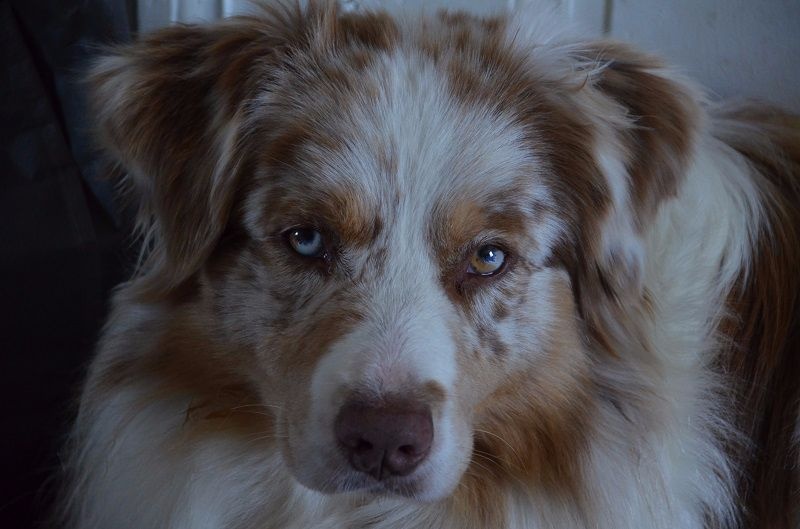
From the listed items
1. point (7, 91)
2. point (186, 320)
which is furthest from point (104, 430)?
point (7, 91)

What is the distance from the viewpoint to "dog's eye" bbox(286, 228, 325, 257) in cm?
190

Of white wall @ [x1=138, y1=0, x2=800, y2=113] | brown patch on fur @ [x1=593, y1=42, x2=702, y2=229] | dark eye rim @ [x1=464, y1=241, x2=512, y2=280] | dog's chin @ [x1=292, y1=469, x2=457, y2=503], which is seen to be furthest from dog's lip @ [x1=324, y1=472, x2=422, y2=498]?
white wall @ [x1=138, y1=0, x2=800, y2=113]

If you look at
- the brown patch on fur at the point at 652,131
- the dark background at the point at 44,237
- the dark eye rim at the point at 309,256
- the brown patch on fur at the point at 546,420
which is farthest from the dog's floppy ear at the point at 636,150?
the dark background at the point at 44,237

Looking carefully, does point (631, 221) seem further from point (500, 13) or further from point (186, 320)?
point (186, 320)

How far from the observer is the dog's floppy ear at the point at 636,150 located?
2021 mm

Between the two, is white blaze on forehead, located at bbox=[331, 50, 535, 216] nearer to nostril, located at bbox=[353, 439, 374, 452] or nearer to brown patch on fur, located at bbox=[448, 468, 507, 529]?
nostril, located at bbox=[353, 439, 374, 452]

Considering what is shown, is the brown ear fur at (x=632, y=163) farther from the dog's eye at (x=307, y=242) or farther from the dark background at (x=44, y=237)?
the dark background at (x=44, y=237)

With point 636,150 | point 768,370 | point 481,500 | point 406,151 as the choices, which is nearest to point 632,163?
point 636,150

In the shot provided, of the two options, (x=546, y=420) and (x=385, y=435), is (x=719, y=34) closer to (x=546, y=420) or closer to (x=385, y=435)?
(x=546, y=420)

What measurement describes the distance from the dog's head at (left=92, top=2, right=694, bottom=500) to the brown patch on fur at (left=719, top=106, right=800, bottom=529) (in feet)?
1.22

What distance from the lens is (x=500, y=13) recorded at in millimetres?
2199

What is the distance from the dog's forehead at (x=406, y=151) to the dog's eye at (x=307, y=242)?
6cm

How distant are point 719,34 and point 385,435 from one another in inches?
81.5

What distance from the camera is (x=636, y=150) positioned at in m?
2.05
